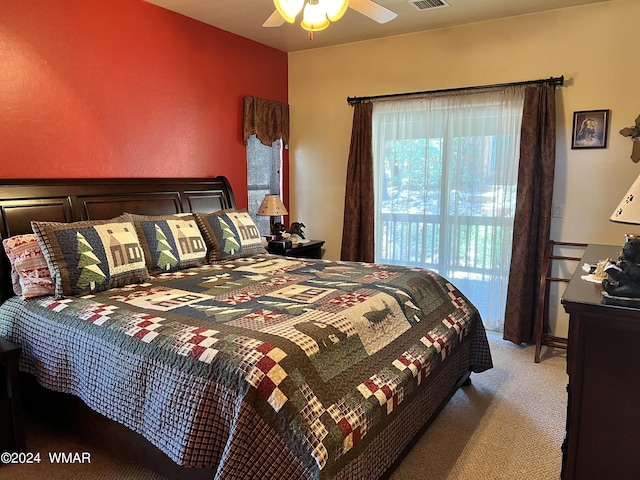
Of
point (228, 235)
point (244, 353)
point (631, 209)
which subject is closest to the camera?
point (631, 209)

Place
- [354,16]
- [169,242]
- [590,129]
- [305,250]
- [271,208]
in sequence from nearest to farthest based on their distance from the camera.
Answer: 1. [169,242]
2. [590,129]
3. [354,16]
4. [271,208]
5. [305,250]

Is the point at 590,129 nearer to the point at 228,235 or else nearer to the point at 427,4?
the point at 427,4

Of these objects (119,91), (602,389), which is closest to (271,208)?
(119,91)

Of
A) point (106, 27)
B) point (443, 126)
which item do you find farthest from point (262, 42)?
point (443, 126)

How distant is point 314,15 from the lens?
237cm

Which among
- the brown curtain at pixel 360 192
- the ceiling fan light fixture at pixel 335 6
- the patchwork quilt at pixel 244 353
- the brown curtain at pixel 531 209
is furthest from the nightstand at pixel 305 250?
the ceiling fan light fixture at pixel 335 6

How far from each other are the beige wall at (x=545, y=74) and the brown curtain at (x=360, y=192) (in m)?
0.23

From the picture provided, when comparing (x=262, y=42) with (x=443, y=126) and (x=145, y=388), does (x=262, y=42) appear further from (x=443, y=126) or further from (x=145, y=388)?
(x=145, y=388)

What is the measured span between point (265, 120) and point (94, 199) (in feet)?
6.62

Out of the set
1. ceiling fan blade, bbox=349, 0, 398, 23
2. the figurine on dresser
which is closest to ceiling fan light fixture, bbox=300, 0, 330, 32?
ceiling fan blade, bbox=349, 0, 398, 23

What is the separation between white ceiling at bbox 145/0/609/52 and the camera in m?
3.48

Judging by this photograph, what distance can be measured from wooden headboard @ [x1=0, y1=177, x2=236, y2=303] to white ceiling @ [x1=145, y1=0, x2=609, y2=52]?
134 centimetres

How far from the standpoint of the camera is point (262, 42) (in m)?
4.50

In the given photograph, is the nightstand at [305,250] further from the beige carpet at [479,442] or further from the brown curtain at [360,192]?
the beige carpet at [479,442]
